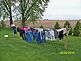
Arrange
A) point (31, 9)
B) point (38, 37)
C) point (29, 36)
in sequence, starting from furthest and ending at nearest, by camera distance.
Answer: point (31, 9) < point (29, 36) < point (38, 37)

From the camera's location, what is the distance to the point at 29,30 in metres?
21.8

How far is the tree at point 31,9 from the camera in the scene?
141 ft

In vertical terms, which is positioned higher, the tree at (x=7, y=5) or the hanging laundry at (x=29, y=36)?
the tree at (x=7, y=5)

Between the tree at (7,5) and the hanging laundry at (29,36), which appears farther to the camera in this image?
the tree at (7,5)

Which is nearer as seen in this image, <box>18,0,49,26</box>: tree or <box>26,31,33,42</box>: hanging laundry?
<box>26,31,33,42</box>: hanging laundry

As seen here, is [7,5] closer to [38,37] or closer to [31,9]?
[31,9]

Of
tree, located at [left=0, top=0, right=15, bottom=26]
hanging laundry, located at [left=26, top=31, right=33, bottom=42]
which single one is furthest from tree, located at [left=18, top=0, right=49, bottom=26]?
hanging laundry, located at [left=26, top=31, right=33, bottom=42]

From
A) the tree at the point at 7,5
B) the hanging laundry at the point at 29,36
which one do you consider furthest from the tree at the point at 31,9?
the hanging laundry at the point at 29,36

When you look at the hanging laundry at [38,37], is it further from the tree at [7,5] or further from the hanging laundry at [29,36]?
the tree at [7,5]

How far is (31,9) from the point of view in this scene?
42.9m

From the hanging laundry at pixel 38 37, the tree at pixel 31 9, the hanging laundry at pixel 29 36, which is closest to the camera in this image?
the hanging laundry at pixel 38 37

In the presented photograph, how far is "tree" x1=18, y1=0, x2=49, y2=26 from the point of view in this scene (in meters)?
42.8

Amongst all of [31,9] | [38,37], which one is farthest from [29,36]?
[31,9]

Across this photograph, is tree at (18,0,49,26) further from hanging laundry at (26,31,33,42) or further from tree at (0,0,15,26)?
hanging laundry at (26,31,33,42)
